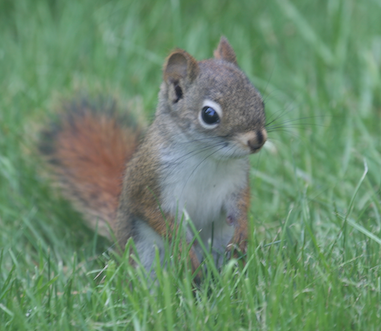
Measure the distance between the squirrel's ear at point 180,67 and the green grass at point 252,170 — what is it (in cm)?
41

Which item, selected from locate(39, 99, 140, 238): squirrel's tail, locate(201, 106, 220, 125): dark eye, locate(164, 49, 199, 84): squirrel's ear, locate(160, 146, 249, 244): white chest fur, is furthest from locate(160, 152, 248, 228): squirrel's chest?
locate(39, 99, 140, 238): squirrel's tail

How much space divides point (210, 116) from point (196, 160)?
0.16m

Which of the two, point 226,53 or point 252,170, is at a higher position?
point 226,53

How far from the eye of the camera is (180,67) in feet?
6.67

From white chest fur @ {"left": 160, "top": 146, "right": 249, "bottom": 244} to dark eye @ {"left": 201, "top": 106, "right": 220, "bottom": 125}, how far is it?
0.38ft

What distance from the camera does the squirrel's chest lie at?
198 cm

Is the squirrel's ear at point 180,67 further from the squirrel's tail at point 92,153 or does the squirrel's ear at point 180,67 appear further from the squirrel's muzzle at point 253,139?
the squirrel's tail at point 92,153

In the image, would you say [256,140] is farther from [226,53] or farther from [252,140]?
[226,53]

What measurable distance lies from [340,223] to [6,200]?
4.66 ft

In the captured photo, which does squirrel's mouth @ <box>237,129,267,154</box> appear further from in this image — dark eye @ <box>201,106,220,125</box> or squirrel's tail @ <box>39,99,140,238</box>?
squirrel's tail @ <box>39,99,140,238</box>

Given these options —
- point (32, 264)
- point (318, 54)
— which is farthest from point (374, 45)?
point (32, 264)

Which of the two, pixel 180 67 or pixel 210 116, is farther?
pixel 180 67

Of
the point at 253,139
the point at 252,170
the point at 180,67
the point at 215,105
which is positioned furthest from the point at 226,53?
the point at 252,170

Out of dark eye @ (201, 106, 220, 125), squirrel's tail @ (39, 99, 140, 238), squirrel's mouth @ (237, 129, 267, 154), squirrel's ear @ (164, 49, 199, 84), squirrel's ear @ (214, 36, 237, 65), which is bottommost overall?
squirrel's tail @ (39, 99, 140, 238)
